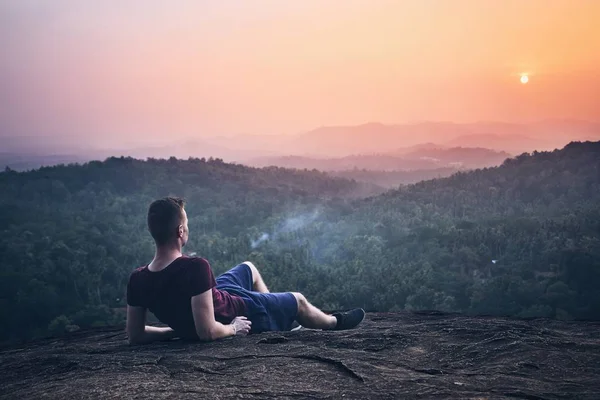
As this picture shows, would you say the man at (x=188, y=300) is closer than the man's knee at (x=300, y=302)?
Yes

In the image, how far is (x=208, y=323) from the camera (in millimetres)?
5348

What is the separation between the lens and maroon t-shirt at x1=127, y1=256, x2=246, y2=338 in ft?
17.0

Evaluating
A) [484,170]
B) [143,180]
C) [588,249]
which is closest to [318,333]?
[588,249]

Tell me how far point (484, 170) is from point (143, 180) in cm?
2187

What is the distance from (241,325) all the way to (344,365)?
5.29 feet

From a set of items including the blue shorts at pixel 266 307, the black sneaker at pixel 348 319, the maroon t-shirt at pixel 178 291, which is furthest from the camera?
the black sneaker at pixel 348 319

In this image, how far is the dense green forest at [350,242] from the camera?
49.1ft

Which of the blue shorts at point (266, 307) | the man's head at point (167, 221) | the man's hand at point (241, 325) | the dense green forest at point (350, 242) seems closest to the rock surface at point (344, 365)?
the man's hand at point (241, 325)

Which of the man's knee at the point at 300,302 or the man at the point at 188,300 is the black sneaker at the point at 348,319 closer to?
the man at the point at 188,300

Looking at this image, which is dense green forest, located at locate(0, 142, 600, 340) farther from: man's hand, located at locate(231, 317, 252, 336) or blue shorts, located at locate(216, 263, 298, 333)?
man's hand, located at locate(231, 317, 252, 336)

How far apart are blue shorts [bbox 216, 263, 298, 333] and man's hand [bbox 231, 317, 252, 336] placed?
0.16 m

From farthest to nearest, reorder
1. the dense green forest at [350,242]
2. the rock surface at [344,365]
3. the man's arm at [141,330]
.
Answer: the dense green forest at [350,242] → the man's arm at [141,330] → the rock surface at [344,365]

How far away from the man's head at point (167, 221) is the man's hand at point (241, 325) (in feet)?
3.68

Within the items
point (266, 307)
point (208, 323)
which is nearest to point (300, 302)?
point (266, 307)
